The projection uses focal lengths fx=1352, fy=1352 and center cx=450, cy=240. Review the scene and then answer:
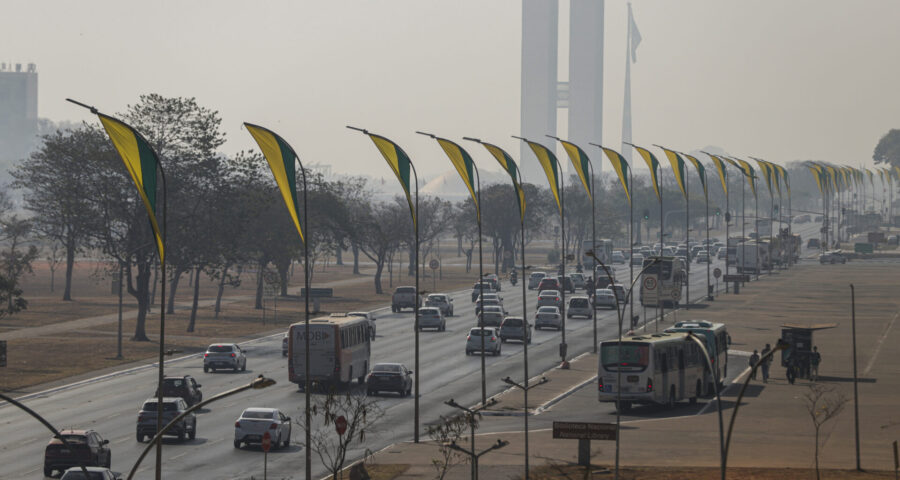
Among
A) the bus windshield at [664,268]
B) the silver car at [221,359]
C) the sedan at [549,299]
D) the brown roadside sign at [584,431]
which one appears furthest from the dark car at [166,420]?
the sedan at [549,299]

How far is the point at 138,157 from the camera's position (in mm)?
36438

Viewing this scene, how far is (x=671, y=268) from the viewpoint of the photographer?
106 m

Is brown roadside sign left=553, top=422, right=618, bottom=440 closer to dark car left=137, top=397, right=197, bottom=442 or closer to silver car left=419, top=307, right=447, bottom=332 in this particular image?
dark car left=137, top=397, right=197, bottom=442

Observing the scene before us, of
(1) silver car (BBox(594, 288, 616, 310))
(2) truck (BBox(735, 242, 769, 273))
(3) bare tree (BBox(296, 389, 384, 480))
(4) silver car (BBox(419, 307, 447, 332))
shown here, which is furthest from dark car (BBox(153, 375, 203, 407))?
(2) truck (BBox(735, 242, 769, 273))

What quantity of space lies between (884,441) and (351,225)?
85.1 metres

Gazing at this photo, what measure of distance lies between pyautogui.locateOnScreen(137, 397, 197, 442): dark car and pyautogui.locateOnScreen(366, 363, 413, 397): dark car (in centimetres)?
1311

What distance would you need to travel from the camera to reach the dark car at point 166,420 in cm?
4906

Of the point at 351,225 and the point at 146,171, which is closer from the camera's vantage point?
the point at 146,171

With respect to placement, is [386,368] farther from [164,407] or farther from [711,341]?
[164,407]

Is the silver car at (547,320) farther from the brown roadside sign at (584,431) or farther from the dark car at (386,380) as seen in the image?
the brown roadside sign at (584,431)

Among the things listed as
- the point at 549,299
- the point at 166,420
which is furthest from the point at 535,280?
the point at 166,420

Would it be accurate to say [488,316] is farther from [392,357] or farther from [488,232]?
[488,232]

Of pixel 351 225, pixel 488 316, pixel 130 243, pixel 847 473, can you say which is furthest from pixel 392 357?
pixel 351 225

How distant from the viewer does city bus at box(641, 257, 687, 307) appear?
334 feet
